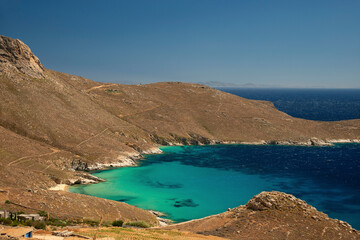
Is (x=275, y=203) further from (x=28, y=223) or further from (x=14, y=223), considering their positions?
(x=14, y=223)

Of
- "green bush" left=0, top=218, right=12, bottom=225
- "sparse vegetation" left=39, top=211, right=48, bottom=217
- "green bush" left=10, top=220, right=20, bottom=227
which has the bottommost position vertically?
"sparse vegetation" left=39, top=211, right=48, bottom=217

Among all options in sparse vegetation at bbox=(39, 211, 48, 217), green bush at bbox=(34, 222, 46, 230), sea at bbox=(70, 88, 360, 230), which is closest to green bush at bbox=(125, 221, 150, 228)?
sparse vegetation at bbox=(39, 211, 48, 217)

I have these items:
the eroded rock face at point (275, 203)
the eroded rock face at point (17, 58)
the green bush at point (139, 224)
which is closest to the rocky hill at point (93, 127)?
the eroded rock face at point (17, 58)

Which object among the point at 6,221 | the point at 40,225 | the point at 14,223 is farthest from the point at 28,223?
the point at 6,221

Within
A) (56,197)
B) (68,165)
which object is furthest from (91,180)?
(56,197)

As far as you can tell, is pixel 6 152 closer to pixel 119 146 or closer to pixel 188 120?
pixel 119 146

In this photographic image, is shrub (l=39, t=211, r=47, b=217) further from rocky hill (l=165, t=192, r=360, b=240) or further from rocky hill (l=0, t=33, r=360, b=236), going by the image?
rocky hill (l=165, t=192, r=360, b=240)
